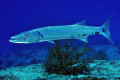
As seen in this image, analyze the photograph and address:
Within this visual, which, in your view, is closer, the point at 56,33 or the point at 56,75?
the point at 56,75

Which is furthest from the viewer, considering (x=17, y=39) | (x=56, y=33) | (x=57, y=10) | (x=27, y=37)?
(x=57, y=10)

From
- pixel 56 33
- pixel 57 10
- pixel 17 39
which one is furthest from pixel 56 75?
pixel 57 10

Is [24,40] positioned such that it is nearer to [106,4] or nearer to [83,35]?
[83,35]

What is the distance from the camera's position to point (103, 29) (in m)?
5.24

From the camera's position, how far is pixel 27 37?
4500mm

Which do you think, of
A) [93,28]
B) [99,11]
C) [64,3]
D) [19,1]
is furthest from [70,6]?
[93,28]

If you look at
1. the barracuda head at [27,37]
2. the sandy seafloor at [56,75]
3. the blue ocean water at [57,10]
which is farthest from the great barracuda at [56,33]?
the blue ocean water at [57,10]

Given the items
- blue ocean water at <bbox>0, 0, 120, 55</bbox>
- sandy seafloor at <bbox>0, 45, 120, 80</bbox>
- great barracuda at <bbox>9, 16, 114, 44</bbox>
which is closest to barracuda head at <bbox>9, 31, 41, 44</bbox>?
great barracuda at <bbox>9, 16, 114, 44</bbox>

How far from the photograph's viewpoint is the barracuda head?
426 centimetres

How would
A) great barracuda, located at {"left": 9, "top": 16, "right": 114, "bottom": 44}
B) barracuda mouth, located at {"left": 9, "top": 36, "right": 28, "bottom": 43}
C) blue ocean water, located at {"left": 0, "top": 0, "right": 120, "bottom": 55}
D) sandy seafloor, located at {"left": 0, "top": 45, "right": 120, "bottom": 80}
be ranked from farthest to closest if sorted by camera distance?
blue ocean water, located at {"left": 0, "top": 0, "right": 120, "bottom": 55}
great barracuda, located at {"left": 9, "top": 16, "right": 114, "bottom": 44}
barracuda mouth, located at {"left": 9, "top": 36, "right": 28, "bottom": 43}
sandy seafloor, located at {"left": 0, "top": 45, "right": 120, "bottom": 80}

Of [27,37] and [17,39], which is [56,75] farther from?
[17,39]

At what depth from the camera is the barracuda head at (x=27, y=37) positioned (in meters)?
4.26

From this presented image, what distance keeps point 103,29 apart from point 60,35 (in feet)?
6.77

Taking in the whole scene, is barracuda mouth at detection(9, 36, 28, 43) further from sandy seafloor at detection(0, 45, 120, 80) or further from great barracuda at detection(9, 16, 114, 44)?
sandy seafloor at detection(0, 45, 120, 80)
